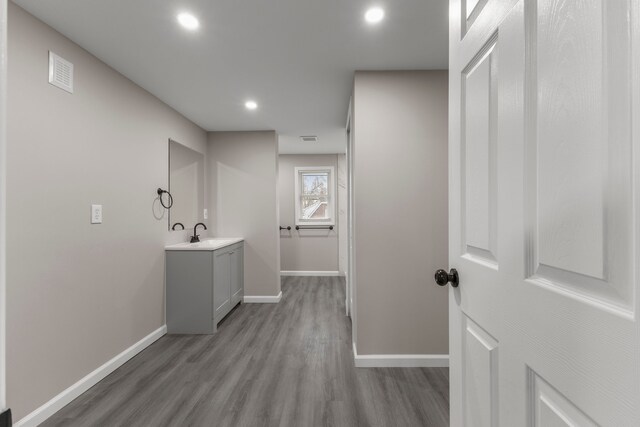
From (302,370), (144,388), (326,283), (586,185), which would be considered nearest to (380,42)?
(586,185)

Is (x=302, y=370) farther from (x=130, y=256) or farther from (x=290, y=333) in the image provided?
(x=130, y=256)

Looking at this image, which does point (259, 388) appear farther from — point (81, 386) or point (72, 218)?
point (72, 218)

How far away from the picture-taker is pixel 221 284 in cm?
342

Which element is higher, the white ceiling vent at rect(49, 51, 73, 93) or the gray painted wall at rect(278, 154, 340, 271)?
the white ceiling vent at rect(49, 51, 73, 93)

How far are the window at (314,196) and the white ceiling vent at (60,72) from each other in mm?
4113

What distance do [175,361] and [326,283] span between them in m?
3.02

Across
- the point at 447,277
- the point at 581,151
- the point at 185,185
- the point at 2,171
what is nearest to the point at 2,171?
the point at 2,171

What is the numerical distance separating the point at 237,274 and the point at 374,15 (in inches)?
126

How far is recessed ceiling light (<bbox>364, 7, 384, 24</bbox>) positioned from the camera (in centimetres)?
180

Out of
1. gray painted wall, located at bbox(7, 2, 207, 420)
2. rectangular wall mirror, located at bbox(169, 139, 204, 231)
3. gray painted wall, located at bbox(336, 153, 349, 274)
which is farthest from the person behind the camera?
gray painted wall, located at bbox(336, 153, 349, 274)

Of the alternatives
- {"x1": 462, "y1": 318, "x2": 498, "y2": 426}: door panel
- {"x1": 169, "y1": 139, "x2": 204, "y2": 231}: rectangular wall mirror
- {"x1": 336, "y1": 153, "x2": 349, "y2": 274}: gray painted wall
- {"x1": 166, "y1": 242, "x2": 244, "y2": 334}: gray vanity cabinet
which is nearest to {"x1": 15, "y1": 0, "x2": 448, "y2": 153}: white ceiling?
{"x1": 169, "y1": 139, "x2": 204, "y2": 231}: rectangular wall mirror

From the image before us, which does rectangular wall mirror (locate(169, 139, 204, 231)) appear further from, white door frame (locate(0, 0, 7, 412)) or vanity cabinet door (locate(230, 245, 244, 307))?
white door frame (locate(0, 0, 7, 412))

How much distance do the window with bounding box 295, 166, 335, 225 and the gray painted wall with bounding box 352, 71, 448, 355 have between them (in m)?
3.48

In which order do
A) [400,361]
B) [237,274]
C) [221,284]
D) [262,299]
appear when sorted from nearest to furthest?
[400,361] → [221,284] → [237,274] → [262,299]
